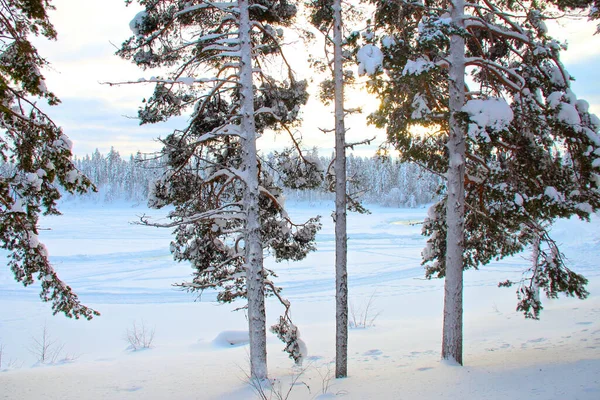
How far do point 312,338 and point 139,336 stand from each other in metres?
5.83

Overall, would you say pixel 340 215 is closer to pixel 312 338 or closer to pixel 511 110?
pixel 511 110

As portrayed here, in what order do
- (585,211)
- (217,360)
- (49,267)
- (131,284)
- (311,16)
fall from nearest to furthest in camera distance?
(585,211)
(49,267)
(311,16)
(217,360)
(131,284)

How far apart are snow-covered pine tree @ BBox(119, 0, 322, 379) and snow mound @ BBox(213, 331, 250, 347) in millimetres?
5119

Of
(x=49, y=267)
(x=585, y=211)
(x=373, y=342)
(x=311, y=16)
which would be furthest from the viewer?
(x=373, y=342)

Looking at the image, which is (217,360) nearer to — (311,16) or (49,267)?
(49,267)

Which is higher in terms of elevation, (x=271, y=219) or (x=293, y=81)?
(x=293, y=81)

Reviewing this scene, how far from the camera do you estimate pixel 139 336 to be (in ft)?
44.0

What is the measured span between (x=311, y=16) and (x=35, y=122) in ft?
16.7

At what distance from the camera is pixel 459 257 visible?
7262 millimetres

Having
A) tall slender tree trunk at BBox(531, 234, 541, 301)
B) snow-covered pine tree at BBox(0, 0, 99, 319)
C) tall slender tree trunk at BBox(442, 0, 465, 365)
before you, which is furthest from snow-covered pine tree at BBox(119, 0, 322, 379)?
tall slender tree trunk at BBox(531, 234, 541, 301)

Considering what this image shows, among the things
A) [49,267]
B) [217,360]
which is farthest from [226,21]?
[217,360]

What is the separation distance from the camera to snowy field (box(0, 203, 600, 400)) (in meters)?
6.91

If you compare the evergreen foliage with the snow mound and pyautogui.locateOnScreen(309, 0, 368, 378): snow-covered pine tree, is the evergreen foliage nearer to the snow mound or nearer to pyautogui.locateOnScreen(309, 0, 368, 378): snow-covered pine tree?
pyautogui.locateOnScreen(309, 0, 368, 378): snow-covered pine tree

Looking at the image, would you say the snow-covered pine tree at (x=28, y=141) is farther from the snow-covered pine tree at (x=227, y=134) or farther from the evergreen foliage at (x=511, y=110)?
the evergreen foliage at (x=511, y=110)
